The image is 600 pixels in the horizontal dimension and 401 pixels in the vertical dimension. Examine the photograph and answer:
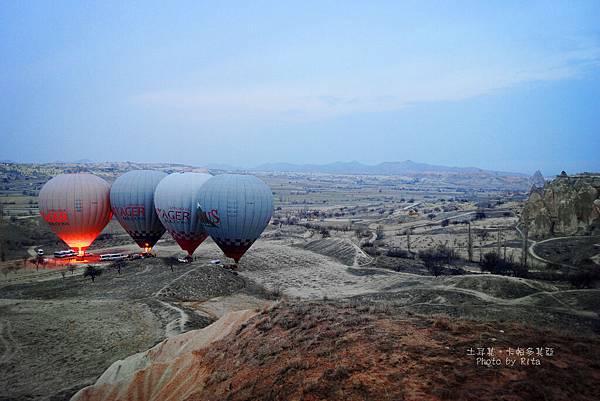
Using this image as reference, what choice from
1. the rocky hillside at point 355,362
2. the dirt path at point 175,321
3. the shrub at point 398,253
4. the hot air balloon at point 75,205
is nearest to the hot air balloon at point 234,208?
the dirt path at point 175,321

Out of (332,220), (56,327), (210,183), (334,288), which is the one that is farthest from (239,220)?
(332,220)

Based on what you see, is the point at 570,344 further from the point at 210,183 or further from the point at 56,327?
the point at 210,183

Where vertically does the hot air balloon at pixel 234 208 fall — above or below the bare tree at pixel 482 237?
above

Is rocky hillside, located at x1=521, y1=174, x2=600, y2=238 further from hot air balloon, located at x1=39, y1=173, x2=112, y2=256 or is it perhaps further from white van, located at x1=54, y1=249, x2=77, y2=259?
white van, located at x1=54, y1=249, x2=77, y2=259

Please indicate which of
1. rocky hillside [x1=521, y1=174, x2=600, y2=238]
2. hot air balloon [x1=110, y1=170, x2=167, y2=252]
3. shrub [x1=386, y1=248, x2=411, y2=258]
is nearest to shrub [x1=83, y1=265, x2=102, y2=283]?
hot air balloon [x1=110, y1=170, x2=167, y2=252]

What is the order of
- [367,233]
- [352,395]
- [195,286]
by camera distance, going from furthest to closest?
[367,233]
[195,286]
[352,395]

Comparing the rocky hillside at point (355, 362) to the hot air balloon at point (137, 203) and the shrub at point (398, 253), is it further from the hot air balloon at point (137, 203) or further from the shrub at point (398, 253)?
the shrub at point (398, 253)
